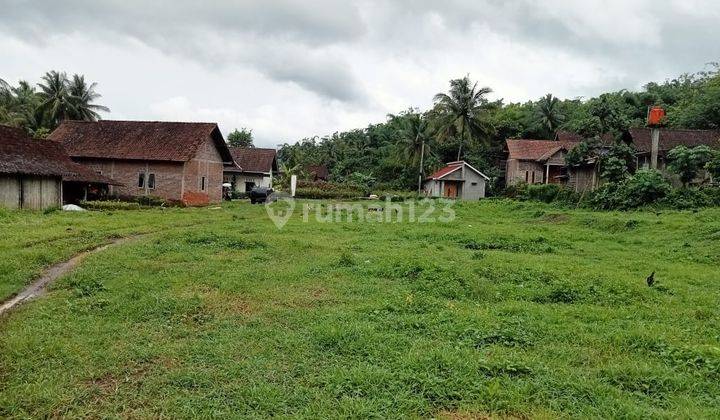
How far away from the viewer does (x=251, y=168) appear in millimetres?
43219

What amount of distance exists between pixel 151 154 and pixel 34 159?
6766 millimetres

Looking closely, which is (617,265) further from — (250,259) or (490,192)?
(490,192)

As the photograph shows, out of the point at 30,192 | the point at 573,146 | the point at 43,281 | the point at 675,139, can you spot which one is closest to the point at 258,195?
the point at 30,192

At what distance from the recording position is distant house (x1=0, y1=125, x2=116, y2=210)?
19.0 m

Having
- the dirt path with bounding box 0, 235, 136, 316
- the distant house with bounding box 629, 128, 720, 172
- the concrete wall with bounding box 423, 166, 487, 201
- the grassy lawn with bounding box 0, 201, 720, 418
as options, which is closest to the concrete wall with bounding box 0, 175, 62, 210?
the grassy lawn with bounding box 0, 201, 720, 418

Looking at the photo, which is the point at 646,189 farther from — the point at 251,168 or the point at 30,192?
the point at 251,168

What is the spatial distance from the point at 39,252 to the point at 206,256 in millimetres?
3488

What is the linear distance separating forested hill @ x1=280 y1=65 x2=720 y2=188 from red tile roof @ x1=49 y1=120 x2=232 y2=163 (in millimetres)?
18133

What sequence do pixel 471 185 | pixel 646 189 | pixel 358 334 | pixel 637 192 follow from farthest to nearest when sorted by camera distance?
pixel 471 185 → pixel 637 192 → pixel 646 189 → pixel 358 334

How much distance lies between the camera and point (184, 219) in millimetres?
19422

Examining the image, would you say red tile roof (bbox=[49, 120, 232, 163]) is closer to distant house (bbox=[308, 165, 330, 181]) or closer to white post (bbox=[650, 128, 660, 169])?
white post (bbox=[650, 128, 660, 169])

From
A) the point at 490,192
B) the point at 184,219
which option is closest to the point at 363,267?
the point at 184,219

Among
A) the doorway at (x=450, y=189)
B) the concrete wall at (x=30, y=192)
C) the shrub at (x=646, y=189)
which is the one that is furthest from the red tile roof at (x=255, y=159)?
the shrub at (x=646, y=189)

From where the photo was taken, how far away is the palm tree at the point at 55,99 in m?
41.2
